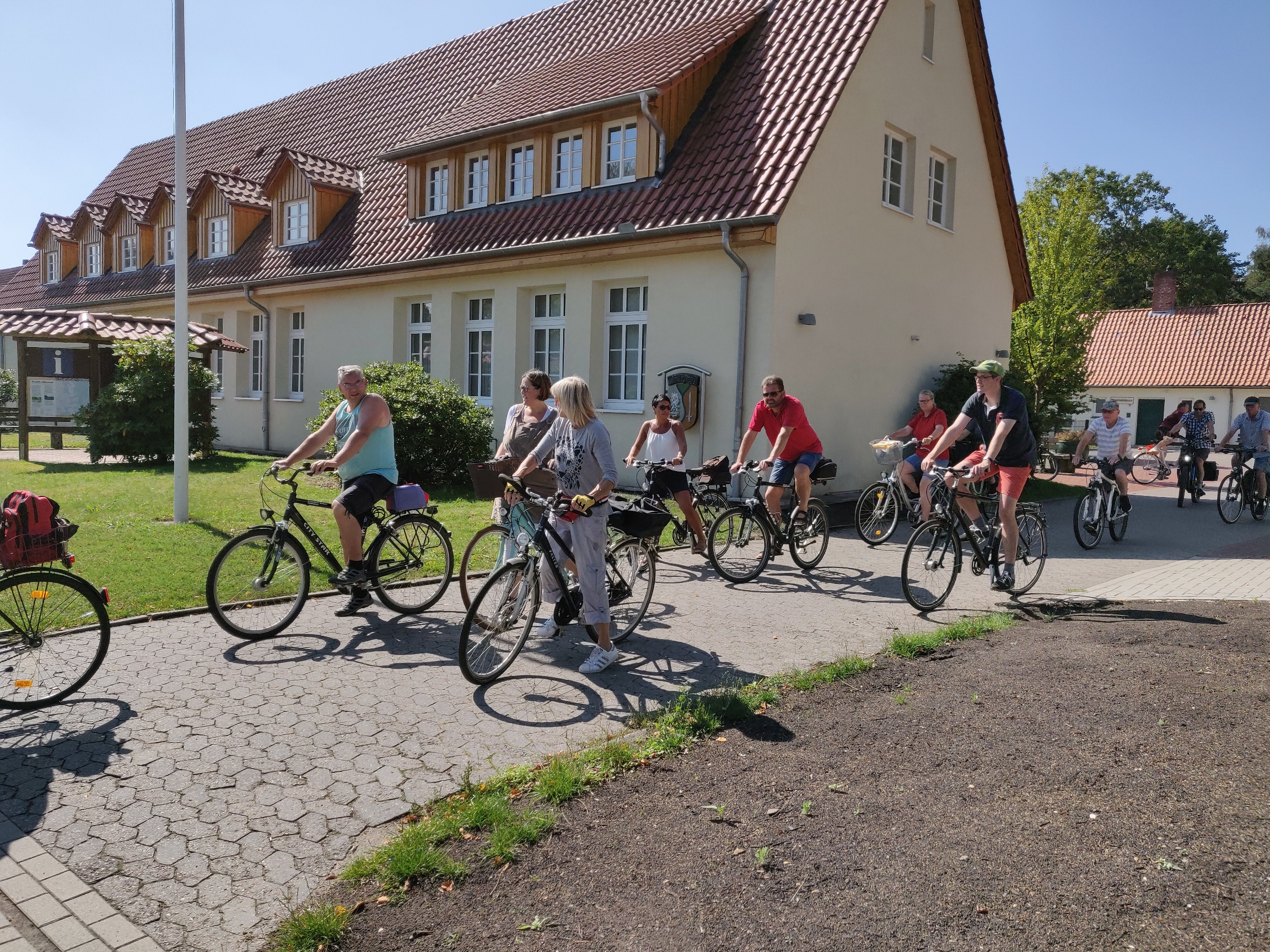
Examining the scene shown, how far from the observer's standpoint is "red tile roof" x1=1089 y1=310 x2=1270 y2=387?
1534 inches

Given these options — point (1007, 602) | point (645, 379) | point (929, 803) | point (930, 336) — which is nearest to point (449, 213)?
point (645, 379)

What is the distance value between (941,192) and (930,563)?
1240 centimetres

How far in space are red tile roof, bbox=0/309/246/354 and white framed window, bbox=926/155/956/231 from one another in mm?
14186

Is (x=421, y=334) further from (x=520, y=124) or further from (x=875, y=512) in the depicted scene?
(x=875, y=512)

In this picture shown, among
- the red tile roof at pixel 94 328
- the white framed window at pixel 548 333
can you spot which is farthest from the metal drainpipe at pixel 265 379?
the white framed window at pixel 548 333

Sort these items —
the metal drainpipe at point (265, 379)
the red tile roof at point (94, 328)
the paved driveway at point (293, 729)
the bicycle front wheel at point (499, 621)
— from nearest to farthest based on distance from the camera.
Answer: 1. the paved driveway at point (293, 729)
2. the bicycle front wheel at point (499, 621)
3. the red tile roof at point (94, 328)
4. the metal drainpipe at point (265, 379)

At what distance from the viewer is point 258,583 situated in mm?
6465

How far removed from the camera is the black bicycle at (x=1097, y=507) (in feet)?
38.4

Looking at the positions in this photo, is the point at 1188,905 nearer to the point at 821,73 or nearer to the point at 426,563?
the point at 426,563

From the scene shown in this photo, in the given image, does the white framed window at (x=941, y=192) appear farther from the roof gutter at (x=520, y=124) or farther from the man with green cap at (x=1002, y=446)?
the man with green cap at (x=1002, y=446)

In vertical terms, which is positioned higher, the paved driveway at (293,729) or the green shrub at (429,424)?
the green shrub at (429,424)

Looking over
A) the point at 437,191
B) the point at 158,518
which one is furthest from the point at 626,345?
the point at 158,518

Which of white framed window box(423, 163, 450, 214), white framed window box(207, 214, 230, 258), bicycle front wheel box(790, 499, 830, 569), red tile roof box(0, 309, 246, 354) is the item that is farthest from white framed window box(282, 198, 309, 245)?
bicycle front wheel box(790, 499, 830, 569)

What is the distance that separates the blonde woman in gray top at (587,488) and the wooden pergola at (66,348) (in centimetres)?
1545
